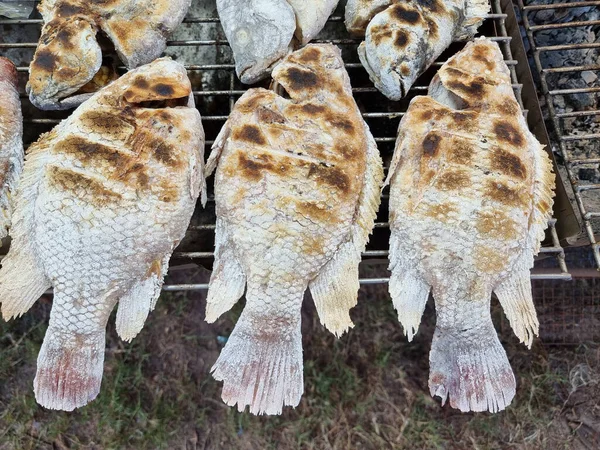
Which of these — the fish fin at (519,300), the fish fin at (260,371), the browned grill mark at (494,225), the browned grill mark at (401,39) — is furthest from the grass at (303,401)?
the browned grill mark at (401,39)

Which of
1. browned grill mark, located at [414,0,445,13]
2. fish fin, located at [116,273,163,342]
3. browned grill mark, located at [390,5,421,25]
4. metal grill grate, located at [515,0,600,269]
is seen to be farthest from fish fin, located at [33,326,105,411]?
metal grill grate, located at [515,0,600,269]

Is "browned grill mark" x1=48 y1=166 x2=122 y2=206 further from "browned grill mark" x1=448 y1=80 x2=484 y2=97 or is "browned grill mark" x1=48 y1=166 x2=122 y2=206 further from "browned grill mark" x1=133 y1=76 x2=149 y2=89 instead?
"browned grill mark" x1=448 y1=80 x2=484 y2=97

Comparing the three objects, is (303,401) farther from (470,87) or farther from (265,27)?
(265,27)

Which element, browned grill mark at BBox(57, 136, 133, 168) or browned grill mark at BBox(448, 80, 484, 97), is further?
browned grill mark at BBox(448, 80, 484, 97)

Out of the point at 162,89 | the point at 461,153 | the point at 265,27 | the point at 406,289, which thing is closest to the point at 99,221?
the point at 162,89

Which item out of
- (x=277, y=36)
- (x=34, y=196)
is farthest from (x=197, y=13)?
(x=34, y=196)

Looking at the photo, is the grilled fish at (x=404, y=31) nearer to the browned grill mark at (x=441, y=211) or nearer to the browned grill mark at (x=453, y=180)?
the browned grill mark at (x=453, y=180)
